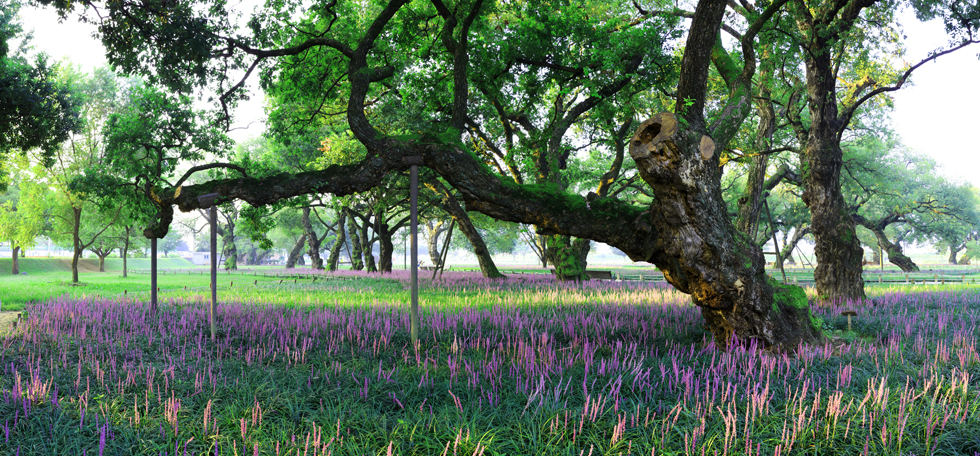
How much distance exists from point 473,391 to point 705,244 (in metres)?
3.38

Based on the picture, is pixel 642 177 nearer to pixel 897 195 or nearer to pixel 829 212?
pixel 829 212

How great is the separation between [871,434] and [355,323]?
6.47m

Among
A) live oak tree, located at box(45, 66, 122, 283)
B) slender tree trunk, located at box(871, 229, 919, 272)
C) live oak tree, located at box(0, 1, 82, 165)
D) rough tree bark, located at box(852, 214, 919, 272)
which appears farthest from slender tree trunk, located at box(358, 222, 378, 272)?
slender tree trunk, located at box(871, 229, 919, 272)

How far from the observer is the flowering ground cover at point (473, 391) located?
3.44 meters

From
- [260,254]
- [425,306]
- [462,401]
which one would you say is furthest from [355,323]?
[260,254]

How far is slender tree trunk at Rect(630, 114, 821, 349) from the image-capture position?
586 cm

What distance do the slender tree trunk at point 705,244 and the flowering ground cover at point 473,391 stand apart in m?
0.48

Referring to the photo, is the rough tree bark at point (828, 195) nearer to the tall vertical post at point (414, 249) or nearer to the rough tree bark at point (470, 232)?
the tall vertical post at point (414, 249)

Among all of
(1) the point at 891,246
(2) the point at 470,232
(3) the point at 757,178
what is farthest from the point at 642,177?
(1) the point at 891,246

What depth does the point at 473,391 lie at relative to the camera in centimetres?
440

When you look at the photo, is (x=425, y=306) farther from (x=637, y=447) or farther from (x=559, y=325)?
(x=637, y=447)

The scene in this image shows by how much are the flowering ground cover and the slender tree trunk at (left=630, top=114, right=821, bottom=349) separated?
0.48 metres

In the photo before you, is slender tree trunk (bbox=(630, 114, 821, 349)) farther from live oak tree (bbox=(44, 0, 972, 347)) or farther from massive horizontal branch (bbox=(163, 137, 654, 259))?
massive horizontal branch (bbox=(163, 137, 654, 259))

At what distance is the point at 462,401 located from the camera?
4270 millimetres
